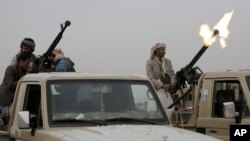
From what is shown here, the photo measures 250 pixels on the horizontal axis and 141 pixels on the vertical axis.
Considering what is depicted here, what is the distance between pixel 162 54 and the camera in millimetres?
12773

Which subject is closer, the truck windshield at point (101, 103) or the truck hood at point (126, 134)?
the truck hood at point (126, 134)

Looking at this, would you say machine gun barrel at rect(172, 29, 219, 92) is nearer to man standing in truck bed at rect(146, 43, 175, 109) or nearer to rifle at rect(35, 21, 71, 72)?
man standing in truck bed at rect(146, 43, 175, 109)

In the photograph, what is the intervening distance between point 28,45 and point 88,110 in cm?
408

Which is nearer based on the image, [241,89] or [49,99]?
[49,99]

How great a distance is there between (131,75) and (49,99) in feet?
3.74

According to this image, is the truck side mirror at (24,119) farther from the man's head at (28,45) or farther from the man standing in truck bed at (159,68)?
the man standing in truck bed at (159,68)

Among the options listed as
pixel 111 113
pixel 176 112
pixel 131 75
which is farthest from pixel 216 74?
pixel 111 113

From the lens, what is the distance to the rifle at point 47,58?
1141 centimetres

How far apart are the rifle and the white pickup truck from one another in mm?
3053

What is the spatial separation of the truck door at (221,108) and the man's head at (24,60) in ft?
9.11

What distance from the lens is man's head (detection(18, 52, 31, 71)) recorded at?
10.7 meters

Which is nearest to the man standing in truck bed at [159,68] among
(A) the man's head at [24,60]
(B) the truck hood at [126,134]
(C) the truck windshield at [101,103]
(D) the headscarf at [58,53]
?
(D) the headscarf at [58,53]

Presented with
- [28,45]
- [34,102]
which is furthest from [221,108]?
[28,45]

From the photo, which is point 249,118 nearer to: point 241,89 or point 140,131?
point 241,89
